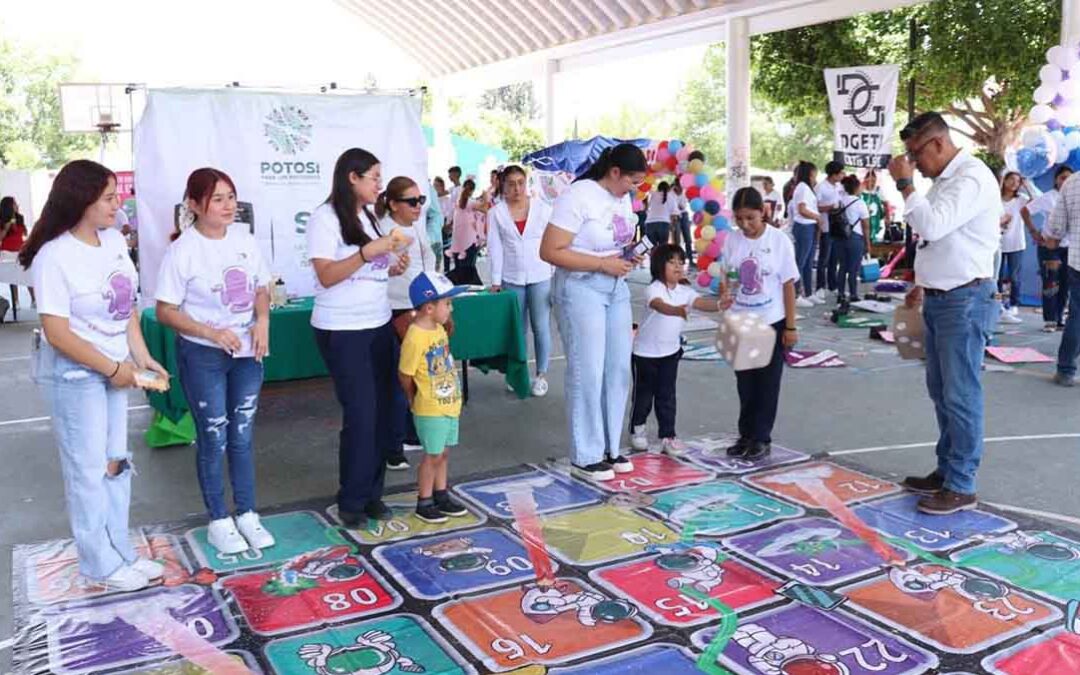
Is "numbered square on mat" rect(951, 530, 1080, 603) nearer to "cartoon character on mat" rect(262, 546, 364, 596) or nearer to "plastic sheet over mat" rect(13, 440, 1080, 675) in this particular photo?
"plastic sheet over mat" rect(13, 440, 1080, 675)

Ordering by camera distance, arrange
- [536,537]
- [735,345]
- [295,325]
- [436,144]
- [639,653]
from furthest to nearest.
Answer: [436,144] → [295,325] → [735,345] → [536,537] → [639,653]

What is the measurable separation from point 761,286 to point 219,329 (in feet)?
9.02

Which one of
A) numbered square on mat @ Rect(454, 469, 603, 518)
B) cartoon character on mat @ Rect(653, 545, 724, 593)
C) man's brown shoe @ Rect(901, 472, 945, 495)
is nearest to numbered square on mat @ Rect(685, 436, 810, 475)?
man's brown shoe @ Rect(901, 472, 945, 495)

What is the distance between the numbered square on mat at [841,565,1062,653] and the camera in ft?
10.9

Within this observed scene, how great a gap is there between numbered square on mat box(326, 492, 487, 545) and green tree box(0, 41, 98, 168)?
3690 cm

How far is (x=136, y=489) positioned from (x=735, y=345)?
3.19 metres

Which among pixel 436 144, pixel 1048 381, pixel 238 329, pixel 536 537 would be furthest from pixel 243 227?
pixel 436 144

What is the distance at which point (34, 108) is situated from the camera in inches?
1537

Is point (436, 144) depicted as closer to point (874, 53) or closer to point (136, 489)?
point (874, 53)

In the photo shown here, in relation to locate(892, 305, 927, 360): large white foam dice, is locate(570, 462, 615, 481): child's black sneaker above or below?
below

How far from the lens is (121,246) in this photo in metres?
3.69

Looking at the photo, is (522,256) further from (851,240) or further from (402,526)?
(851,240)

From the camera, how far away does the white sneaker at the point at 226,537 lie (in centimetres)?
413

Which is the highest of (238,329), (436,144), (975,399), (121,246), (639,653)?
(436,144)
